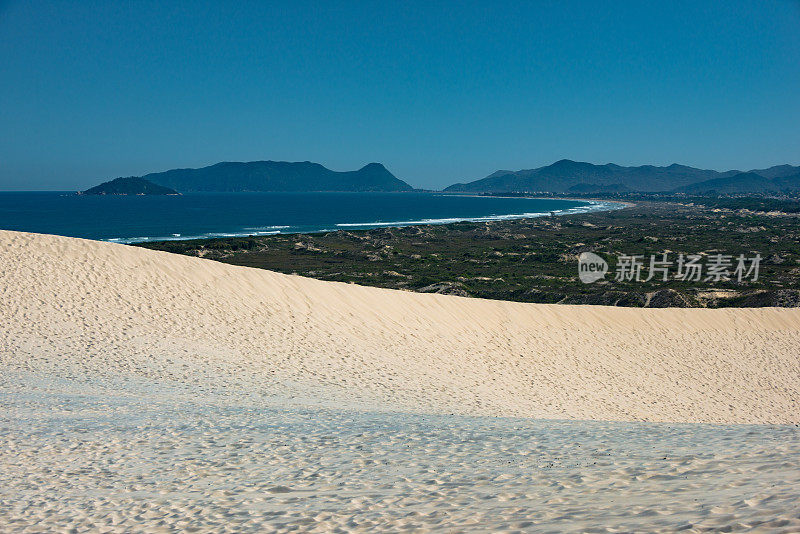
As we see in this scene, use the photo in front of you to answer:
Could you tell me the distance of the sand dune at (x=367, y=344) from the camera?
534 inches

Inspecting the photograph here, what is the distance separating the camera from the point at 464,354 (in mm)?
18484

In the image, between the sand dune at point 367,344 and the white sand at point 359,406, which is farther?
the sand dune at point 367,344

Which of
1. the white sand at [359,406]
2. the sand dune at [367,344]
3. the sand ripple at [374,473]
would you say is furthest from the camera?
the sand dune at [367,344]

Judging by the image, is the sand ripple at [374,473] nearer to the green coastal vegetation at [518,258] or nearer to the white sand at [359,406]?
the white sand at [359,406]

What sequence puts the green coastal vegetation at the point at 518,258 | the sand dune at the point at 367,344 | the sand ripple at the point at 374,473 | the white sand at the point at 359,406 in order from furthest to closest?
the green coastal vegetation at the point at 518,258
the sand dune at the point at 367,344
the white sand at the point at 359,406
the sand ripple at the point at 374,473

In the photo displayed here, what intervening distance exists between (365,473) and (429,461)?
3.32ft

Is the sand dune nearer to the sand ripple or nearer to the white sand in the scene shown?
the white sand

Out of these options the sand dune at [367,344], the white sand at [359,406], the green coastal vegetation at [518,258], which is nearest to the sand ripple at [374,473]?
the white sand at [359,406]

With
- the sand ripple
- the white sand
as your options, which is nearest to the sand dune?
the white sand

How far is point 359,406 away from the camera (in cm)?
1175

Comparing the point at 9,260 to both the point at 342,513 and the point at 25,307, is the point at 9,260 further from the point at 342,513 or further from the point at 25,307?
the point at 342,513

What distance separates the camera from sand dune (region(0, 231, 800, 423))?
13.6m

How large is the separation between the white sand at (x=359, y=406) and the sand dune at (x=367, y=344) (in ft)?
0.33

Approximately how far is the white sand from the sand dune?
3.9 inches
